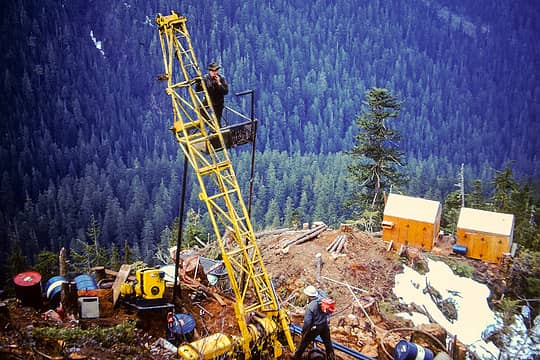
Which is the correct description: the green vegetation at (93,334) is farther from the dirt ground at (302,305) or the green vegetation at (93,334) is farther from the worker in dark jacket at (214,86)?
the worker in dark jacket at (214,86)

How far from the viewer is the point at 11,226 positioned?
61.2 metres

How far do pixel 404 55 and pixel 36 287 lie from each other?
96.7 meters

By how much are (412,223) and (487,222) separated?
12.1ft

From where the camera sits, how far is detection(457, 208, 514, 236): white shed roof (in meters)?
22.1

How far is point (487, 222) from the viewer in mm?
22562

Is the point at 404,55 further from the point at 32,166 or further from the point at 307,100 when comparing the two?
the point at 32,166

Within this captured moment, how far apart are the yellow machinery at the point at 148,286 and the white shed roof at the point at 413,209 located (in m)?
13.6

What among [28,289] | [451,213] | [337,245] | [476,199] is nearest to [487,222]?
[337,245]

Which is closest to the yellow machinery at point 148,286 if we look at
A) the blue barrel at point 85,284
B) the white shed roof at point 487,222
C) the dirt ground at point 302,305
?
the dirt ground at point 302,305

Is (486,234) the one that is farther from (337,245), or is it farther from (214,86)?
(214,86)

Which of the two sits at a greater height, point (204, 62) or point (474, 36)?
point (474, 36)

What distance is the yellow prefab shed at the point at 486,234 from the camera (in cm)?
2197

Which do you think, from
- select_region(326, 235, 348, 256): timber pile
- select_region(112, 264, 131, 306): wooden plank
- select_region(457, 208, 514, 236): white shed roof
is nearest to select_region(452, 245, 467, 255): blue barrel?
select_region(457, 208, 514, 236): white shed roof

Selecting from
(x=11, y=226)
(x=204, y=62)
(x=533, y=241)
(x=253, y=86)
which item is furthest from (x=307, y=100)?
(x=533, y=241)
